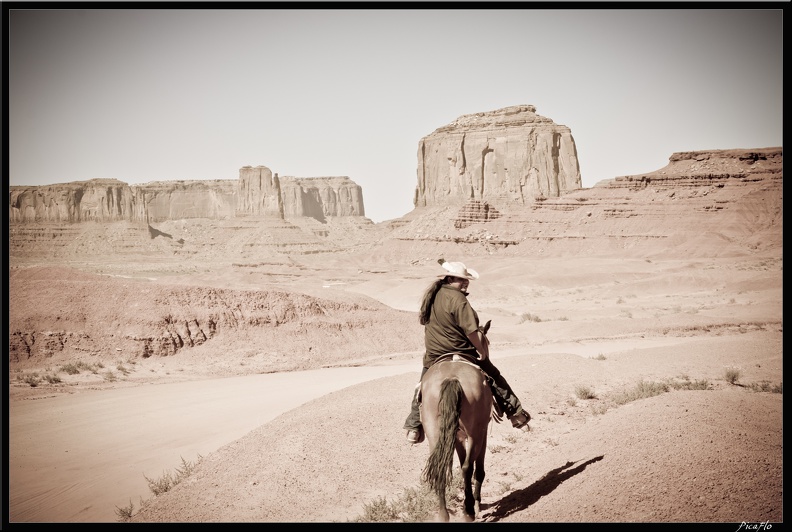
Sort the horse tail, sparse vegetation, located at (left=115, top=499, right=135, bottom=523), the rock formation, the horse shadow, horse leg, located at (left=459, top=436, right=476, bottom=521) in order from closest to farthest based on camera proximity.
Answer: the horse tail
horse leg, located at (left=459, top=436, right=476, bottom=521)
the horse shadow
sparse vegetation, located at (left=115, top=499, right=135, bottom=523)
the rock formation

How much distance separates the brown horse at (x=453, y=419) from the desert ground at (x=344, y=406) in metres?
0.73

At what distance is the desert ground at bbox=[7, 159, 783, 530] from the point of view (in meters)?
6.97

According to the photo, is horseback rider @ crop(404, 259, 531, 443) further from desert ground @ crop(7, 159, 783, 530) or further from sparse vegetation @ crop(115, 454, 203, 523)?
sparse vegetation @ crop(115, 454, 203, 523)

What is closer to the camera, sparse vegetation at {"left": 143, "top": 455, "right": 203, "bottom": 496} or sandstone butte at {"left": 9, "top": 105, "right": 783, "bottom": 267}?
sparse vegetation at {"left": 143, "top": 455, "right": 203, "bottom": 496}

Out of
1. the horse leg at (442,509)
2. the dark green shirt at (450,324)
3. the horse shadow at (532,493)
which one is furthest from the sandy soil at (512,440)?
the dark green shirt at (450,324)

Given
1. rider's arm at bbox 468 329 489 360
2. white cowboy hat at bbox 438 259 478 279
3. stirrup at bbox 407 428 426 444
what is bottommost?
stirrup at bbox 407 428 426 444

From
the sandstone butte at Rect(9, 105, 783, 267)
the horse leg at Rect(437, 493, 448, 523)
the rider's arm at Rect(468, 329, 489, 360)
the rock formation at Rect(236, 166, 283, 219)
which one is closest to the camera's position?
the horse leg at Rect(437, 493, 448, 523)

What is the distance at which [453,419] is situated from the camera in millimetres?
6227

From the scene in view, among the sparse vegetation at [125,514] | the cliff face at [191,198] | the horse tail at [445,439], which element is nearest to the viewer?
the horse tail at [445,439]

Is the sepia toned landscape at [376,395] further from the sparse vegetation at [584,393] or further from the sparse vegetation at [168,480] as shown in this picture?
the sparse vegetation at [168,480]

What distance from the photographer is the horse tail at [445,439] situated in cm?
620

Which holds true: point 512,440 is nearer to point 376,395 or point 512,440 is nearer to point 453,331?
point 376,395

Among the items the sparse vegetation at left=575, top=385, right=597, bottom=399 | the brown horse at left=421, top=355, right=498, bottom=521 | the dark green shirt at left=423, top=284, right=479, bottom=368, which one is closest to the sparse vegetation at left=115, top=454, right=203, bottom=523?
the brown horse at left=421, top=355, right=498, bottom=521
